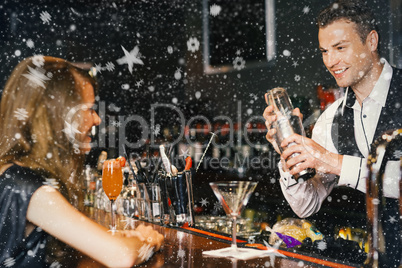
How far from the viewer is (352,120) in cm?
221

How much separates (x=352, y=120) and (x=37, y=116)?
164 centimetres

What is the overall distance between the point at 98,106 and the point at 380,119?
146 inches

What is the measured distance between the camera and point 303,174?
1.42 metres

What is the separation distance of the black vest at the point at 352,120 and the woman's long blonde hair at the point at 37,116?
4.72ft

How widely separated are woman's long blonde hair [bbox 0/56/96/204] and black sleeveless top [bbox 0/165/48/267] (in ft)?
0.21

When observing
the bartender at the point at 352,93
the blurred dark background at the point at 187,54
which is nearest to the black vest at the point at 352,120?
the bartender at the point at 352,93

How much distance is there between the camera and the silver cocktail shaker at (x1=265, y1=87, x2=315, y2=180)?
143 centimetres

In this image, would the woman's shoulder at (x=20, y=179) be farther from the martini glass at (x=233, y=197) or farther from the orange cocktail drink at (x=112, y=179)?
the orange cocktail drink at (x=112, y=179)

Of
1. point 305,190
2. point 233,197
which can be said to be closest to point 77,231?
point 233,197

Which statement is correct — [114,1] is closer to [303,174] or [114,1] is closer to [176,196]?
[176,196]

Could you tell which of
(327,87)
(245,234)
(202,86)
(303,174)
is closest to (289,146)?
(303,174)

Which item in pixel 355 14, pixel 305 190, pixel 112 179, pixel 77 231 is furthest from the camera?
pixel 355 14

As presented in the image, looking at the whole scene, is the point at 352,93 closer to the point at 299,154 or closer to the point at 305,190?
the point at 305,190

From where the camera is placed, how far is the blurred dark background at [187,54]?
3.73m
